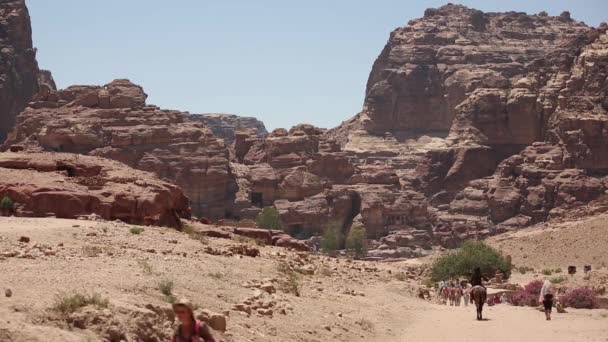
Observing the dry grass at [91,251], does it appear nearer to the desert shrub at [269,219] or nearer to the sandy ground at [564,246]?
the sandy ground at [564,246]

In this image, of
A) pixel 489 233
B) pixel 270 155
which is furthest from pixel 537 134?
pixel 270 155

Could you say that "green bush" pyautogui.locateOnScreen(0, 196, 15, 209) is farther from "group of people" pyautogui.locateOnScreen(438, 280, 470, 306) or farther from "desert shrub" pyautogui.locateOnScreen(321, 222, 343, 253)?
"desert shrub" pyautogui.locateOnScreen(321, 222, 343, 253)

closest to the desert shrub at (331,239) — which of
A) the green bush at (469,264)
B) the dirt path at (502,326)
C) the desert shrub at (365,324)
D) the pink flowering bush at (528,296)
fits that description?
the green bush at (469,264)

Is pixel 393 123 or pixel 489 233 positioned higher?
pixel 393 123

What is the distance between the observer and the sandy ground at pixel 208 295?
15.1 metres

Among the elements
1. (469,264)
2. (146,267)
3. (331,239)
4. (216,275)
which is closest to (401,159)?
Result: (331,239)

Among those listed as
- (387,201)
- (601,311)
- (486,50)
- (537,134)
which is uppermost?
(486,50)

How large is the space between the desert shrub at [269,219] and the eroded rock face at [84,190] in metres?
39.7

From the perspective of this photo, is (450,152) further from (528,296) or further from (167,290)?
(167,290)

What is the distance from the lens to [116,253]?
22.3 m

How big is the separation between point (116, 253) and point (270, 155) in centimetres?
7706

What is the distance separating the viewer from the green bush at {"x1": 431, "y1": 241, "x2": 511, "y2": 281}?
48.2 meters

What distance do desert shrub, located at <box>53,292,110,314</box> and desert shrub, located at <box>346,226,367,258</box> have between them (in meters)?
64.5

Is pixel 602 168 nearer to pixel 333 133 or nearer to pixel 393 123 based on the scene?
pixel 393 123
